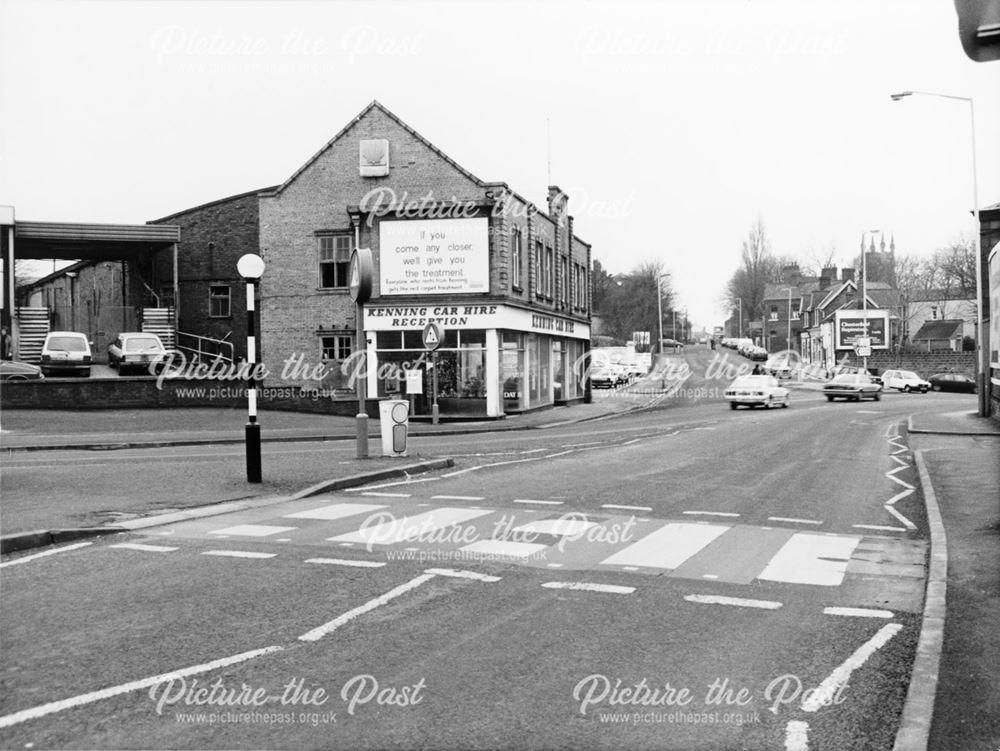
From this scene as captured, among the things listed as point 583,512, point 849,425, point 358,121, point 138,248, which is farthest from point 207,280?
point 583,512

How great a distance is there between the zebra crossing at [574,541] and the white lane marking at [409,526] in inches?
0.4

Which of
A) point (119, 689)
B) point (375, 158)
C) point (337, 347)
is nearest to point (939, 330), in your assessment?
point (375, 158)

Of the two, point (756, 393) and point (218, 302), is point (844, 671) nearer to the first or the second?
point (756, 393)

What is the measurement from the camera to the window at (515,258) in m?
37.0

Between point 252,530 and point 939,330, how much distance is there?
88489 millimetres

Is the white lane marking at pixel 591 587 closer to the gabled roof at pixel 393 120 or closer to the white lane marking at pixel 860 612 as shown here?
the white lane marking at pixel 860 612

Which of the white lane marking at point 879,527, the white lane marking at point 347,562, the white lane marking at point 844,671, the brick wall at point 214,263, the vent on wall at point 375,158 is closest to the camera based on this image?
the white lane marking at point 844,671

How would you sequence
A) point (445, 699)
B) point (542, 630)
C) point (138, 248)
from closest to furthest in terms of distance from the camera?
point (445, 699) → point (542, 630) → point (138, 248)

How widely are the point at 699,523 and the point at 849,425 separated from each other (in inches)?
825

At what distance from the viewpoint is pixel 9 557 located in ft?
29.8

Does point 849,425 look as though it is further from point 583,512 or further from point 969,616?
point 969,616

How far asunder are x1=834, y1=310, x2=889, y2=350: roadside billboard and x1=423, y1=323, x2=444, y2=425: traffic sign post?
6069 centimetres

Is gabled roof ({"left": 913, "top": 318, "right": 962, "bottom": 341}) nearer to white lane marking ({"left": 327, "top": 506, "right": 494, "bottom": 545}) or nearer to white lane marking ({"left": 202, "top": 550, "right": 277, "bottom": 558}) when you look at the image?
white lane marking ({"left": 327, "top": 506, "right": 494, "bottom": 545})

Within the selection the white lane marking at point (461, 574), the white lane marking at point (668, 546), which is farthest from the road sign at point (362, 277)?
the white lane marking at point (461, 574)
